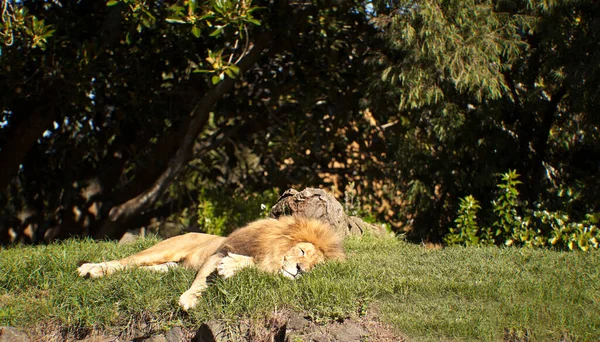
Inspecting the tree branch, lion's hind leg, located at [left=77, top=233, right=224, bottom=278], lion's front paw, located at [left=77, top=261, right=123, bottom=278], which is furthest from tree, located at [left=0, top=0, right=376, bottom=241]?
lion's front paw, located at [left=77, top=261, right=123, bottom=278]

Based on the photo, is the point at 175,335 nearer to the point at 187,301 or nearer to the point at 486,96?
the point at 187,301

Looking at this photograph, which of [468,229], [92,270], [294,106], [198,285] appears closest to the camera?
[198,285]

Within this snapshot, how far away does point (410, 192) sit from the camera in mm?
9094

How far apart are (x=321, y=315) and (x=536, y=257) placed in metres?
2.58

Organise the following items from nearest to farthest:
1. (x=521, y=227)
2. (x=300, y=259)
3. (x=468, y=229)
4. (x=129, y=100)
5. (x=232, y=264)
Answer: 1. (x=232, y=264)
2. (x=300, y=259)
3. (x=521, y=227)
4. (x=468, y=229)
5. (x=129, y=100)

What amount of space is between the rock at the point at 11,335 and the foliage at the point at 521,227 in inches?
201

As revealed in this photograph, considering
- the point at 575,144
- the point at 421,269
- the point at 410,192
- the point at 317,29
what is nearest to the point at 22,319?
the point at 421,269

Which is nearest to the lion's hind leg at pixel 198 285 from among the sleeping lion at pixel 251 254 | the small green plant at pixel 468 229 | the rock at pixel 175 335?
the sleeping lion at pixel 251 254

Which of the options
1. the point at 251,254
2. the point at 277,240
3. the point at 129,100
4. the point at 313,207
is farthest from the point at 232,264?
the point at 129,100

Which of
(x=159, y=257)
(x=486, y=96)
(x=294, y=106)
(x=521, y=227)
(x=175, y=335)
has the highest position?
(x=486, y=96)

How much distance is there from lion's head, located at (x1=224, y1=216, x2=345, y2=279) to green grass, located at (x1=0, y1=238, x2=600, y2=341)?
170mm

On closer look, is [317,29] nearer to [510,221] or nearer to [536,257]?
[510,221]

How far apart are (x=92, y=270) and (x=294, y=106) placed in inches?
229

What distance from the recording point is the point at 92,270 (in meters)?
5.61
